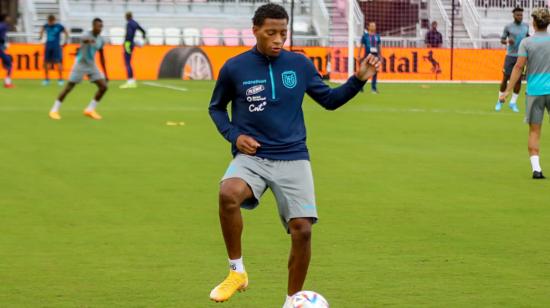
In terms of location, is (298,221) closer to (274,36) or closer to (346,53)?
(274,36)

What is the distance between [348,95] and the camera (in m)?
7.89

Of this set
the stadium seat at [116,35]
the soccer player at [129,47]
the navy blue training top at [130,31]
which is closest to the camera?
the soccer player at [129,47]

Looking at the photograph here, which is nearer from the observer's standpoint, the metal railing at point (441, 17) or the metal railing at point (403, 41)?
the metal railing at point (403, 41)

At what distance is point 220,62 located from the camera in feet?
136

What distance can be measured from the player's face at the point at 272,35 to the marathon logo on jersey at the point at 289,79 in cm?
17

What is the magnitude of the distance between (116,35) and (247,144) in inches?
1461

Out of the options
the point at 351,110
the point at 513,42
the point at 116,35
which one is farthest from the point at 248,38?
the point at 513,42

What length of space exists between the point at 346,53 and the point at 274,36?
32543mm

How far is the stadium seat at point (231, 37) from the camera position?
146 ft

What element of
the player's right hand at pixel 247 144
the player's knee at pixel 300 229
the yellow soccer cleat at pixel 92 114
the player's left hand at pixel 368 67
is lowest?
the yellow soccer cleat at pixel 92 114

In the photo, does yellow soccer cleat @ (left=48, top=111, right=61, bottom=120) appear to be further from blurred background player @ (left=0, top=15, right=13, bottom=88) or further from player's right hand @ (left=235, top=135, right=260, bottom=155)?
player's right hand @ (left=235, top=135, right=260, bottom=155)

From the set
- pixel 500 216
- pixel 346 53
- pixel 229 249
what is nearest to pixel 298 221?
pixel 229 249

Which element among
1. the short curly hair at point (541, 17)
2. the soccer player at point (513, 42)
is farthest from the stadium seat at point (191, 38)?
the short curly hair at point (541, 17)

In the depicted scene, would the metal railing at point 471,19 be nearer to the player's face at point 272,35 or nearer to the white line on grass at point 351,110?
the white line on grass at point 351,110
